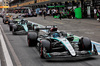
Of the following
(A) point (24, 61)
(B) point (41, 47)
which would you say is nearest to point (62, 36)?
(B) point (41, 47)

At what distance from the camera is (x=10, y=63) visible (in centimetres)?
789

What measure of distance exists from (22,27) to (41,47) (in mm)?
9937

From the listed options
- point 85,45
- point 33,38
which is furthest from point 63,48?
point 33,38

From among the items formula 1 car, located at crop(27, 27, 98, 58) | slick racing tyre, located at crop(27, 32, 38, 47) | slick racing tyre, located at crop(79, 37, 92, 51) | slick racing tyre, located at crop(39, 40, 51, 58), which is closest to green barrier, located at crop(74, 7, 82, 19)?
slick racing tyre, located at crop(27, 32, 38, 47)

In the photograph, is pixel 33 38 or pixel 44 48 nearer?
pixel 44 48

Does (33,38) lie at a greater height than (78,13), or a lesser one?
greater

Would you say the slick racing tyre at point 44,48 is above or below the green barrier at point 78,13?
above

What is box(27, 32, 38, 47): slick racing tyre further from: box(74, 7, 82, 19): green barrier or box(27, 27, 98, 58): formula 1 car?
box(74, 7, 82, 19): green barrier

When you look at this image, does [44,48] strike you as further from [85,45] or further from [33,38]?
[33,38]

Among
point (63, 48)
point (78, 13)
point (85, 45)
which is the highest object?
point (85, 45)

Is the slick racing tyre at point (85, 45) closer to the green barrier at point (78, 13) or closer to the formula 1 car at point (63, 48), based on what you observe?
the formula 1 car at point (63, 48)

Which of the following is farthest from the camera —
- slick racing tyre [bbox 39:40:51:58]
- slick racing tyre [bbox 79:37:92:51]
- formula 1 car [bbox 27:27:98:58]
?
slick racing tyre [bbox 79:37:92:51]

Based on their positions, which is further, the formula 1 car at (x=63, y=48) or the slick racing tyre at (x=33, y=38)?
the slick racing tyre at (x=33, y=38)

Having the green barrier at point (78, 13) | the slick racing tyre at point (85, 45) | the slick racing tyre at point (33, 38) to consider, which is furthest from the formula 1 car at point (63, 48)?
the green barrier at point (78, 13)
